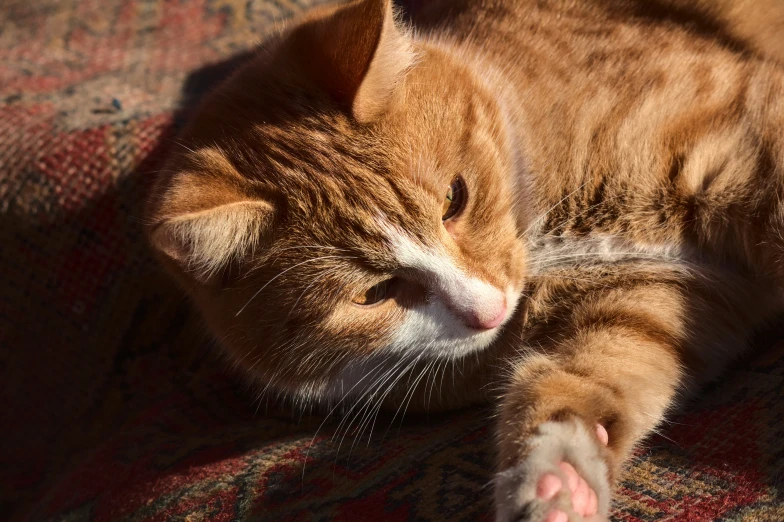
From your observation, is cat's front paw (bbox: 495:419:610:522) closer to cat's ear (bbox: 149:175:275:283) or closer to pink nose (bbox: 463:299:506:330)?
pink nose (bbox: 463:299:506:330)

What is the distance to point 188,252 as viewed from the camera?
1.19m

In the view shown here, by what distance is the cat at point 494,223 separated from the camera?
1185 mm

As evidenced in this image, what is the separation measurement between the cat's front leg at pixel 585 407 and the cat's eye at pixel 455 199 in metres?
0.31

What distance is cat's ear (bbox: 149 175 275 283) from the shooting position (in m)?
1.08

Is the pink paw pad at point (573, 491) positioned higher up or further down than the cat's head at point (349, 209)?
further down

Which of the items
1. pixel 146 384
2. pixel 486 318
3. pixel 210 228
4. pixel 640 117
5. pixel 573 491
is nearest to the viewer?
pixel 573 491

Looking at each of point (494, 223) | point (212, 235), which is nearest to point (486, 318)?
point (494, 223)

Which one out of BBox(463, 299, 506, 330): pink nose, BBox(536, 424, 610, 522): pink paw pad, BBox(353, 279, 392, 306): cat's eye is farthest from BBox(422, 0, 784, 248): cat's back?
BBox(536, 424, 610, 522): pink paw pad

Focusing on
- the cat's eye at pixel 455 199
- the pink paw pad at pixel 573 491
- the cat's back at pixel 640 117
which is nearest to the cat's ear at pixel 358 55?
the cat's eye at pixel 455 199

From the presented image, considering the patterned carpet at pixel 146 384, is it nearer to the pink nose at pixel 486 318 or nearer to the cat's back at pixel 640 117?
the pink nose at pixel 486 318

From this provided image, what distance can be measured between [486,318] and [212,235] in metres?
0.49

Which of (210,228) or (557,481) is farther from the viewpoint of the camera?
(210,228)

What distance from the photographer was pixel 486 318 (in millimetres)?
1222

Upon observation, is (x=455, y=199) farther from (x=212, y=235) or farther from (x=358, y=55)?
(x=212, y=235)
